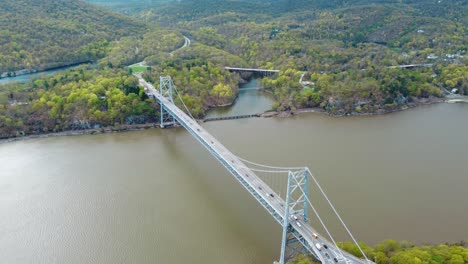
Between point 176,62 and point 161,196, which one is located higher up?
point 176,62

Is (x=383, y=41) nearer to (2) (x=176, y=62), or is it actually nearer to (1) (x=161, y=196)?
(2) (x=176, y=62)

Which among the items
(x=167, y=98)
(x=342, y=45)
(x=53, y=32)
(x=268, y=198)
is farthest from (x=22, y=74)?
(x=342, y=45)

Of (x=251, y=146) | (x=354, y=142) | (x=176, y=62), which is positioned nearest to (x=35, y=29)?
(x=176, y=62)

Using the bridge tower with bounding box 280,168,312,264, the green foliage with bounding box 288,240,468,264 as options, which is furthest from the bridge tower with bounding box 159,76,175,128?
the green foliage with bounding box 288,240,468,264

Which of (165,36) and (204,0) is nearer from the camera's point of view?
(165,36)

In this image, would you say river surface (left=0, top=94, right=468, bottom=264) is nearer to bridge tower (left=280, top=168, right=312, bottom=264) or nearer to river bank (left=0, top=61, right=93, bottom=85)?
bridge tower (left=280, top=168, right=312, bottom=264)

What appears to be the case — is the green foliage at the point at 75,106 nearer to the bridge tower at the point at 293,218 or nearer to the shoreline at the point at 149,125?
the shoreline at the point at 149,125
